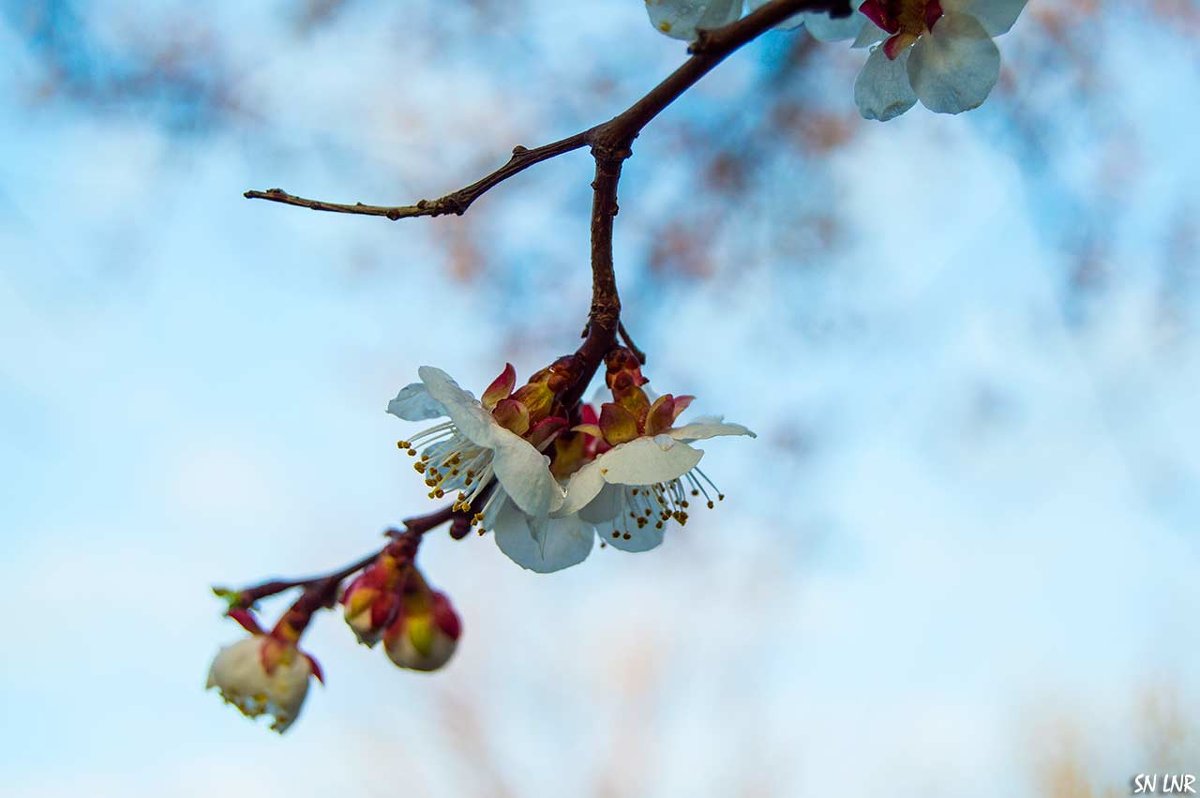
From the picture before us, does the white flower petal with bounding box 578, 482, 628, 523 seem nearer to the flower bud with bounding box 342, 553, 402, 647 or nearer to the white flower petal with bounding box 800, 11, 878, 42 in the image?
the flower bud with bounding box 342, 553, 402, 647

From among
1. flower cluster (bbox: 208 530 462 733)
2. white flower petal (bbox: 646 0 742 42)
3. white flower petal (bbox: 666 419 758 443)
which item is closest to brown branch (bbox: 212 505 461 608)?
flower cluster (bbox: 208 530 462 733)

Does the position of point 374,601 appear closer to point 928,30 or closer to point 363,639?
point 363,639

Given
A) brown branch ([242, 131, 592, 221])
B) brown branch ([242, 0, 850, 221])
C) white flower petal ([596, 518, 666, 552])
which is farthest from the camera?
white flower petal ([596, 518, 666, 552])

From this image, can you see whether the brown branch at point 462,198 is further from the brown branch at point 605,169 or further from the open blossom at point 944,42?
the open blossom at point 944,42

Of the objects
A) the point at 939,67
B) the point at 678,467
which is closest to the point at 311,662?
the point at 678,467

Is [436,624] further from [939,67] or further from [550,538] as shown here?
[939,67]

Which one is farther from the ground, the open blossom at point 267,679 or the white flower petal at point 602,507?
the white flower petal at point 602,507

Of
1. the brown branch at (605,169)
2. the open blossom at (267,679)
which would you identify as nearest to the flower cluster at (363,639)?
the open blossom at (267,679)
